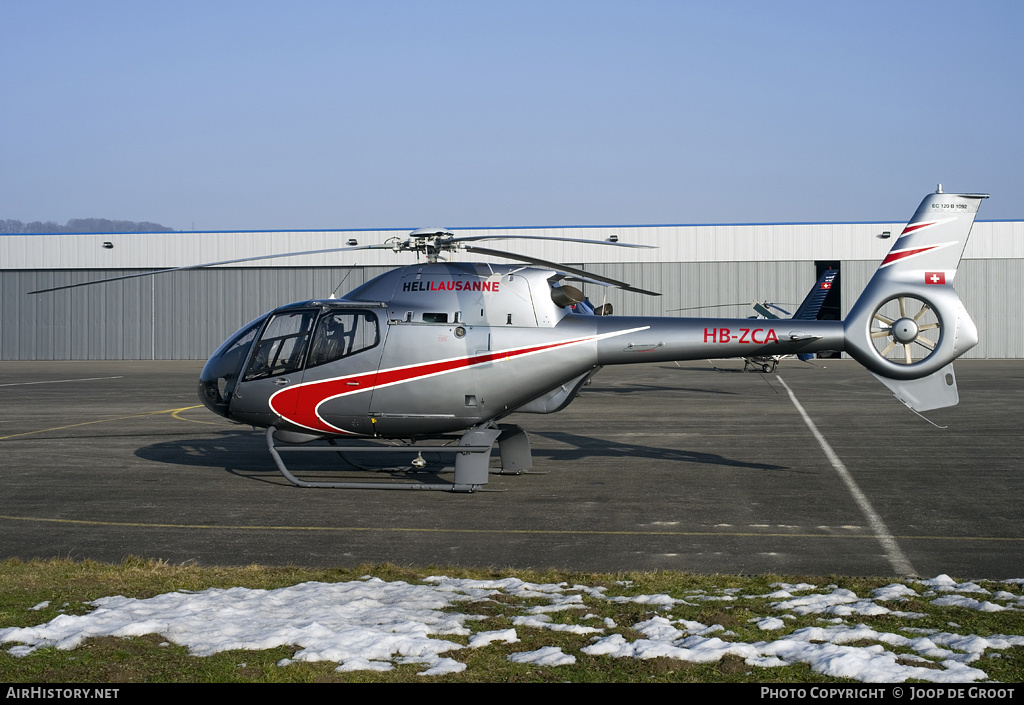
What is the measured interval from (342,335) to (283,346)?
0.87 metres

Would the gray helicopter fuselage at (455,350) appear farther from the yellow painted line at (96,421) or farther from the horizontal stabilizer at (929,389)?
the yellow painted line at (96,421)

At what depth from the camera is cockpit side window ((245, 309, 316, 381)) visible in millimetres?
12625

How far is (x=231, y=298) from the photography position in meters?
52.4

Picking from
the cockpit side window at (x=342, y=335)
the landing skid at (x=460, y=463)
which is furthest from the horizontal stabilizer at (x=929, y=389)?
the cockpit side window at (x=342, y=335)

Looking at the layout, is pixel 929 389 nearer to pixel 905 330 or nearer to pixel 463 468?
pixel 905 330

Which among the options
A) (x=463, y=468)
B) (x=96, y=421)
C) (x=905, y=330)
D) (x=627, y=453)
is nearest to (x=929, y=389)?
(x=905, y=330)

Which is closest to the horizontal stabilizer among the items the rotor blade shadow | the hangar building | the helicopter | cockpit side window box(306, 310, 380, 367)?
the helicopter

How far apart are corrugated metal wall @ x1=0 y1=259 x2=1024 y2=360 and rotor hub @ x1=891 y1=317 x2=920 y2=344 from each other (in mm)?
38108

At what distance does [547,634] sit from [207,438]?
13.1 m

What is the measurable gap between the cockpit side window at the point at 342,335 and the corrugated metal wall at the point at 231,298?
38.0 metres

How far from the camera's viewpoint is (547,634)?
6016 mm

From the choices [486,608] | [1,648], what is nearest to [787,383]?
[486,608]

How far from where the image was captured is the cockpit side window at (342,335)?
12.5m

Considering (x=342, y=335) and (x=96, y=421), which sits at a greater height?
(x=342, y=335)
